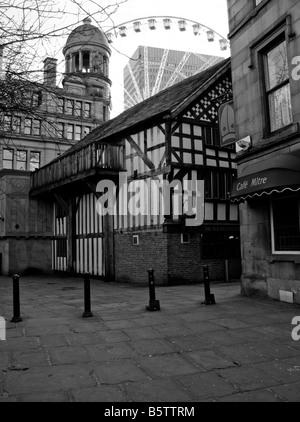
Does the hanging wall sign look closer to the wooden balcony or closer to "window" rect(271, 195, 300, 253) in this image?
"window" rect(271, 195, 300, 253)

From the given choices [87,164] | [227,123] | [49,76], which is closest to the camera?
[49,76]

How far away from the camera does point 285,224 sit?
28.6 feet

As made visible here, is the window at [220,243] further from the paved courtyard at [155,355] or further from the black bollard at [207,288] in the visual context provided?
the paved courtyard at [155,355]

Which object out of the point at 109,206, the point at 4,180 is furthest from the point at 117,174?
Answer: the point at 4,180

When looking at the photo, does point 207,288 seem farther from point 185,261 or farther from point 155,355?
point 185,261

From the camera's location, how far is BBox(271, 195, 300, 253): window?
8414 millimetres

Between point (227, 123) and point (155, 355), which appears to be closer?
point (155, 355)

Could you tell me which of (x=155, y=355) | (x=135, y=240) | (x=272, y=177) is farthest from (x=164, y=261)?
(x=155, y=355)

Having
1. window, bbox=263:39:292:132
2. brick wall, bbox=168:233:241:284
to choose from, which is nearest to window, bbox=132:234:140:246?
brick wall, bbox=168:233:241:284

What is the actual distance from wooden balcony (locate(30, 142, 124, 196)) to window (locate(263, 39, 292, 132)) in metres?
8.23

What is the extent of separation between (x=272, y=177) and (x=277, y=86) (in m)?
2.62

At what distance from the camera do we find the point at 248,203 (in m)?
9.68

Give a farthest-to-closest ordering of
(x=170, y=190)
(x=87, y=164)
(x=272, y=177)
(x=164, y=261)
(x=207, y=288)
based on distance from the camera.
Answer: (x=87, y=164) < (x=170, y=190) < (x=164, y=261) < (x=207, y=288) < (x=272, y=177)

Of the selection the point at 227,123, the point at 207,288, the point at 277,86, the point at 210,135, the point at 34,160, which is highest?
the point at 34,160
